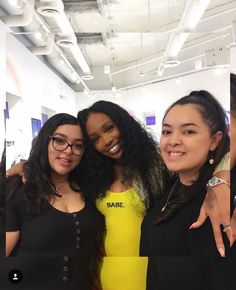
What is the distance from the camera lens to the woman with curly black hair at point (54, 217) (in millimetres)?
1250

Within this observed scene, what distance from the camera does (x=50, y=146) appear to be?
1.24 meters

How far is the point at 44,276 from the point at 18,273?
105 millimetres

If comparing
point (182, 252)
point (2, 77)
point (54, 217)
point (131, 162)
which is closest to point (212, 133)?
point (131, 162)

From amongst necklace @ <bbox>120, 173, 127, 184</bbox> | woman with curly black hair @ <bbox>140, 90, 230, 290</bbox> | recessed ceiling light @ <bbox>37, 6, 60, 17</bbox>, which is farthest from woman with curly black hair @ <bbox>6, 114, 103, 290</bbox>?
recessed ceiling light @ <bbox>37, 6, 60, 17</bbox>

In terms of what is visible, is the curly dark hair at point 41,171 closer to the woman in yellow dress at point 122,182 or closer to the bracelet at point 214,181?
the woman in yellow dress at point 122,182

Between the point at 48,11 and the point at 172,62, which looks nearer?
the point at 48,11

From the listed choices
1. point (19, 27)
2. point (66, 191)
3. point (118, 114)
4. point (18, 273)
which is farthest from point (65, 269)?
point (19, 27)

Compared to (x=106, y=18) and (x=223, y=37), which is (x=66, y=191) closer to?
(x=106, y=18)

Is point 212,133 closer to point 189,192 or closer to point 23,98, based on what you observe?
point 189,192

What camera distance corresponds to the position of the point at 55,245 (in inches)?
50.3

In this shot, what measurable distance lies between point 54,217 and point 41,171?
0.18 metres

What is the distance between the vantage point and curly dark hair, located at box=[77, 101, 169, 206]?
4.15 feet

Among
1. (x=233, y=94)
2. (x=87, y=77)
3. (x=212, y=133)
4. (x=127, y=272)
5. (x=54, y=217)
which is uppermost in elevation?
(x=87, y=77)

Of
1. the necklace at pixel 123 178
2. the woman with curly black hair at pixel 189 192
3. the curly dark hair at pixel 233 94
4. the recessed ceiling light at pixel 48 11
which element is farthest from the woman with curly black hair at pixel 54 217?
the curly dark hair at pixel 233 94
